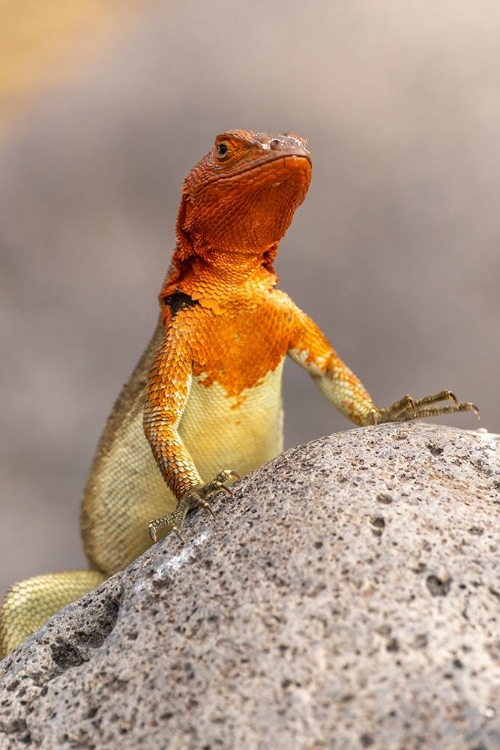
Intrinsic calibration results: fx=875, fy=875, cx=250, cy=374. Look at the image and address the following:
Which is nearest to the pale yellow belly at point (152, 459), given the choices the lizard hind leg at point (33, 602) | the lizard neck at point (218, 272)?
the lizard hind leg at point (33, 602)

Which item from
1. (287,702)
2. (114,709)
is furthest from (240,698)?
(114,709)

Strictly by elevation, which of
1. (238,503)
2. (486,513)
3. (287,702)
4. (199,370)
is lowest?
(287,702)

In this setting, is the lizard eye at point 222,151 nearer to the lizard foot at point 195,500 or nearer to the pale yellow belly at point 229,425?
the pale yellow belly at point 229,425

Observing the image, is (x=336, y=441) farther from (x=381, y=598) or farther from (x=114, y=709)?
(x=114, y=709)

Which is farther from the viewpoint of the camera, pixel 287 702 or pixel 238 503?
pixel 238 503

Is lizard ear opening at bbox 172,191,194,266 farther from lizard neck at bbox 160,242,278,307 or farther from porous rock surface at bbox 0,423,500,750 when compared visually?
porous rock surface at bbox 0,423,500,750

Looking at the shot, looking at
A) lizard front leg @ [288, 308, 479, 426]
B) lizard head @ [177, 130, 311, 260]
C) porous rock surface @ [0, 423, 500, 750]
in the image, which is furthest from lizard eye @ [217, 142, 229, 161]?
porous rock surface @ [0, 423, 500, 750]
